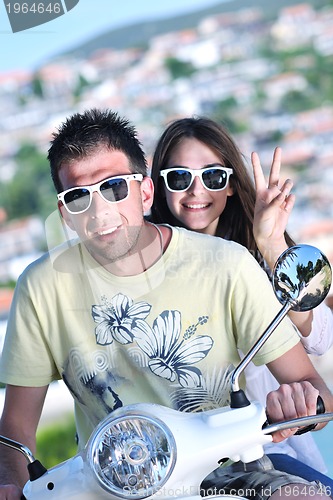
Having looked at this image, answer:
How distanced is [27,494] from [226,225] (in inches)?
29.6

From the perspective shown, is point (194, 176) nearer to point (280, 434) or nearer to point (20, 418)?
point (20, 418)

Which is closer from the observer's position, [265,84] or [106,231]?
[106,231]

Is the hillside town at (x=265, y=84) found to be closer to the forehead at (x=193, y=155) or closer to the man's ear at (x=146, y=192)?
the forehead at (x=193, y=155)

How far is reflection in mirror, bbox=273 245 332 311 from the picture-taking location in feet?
3.11

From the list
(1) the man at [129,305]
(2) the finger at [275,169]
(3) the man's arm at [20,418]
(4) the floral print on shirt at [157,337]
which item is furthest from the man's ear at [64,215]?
(2) the finger at [275,169]

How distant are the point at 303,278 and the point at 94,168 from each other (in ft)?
1.00

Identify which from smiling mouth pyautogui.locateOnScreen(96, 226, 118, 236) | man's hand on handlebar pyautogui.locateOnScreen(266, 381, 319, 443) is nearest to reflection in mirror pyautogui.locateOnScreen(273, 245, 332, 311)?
man's hand on handlebar pyautogui.locateOnScreen(266, 381, 319, 443)

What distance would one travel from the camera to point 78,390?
1.12 meters

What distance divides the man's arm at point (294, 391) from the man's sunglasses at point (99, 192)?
0.97 feet

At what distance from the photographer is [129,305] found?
1.09m

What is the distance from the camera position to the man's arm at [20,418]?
1.21 m

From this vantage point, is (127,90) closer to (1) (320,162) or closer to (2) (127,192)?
(1) (320,162)

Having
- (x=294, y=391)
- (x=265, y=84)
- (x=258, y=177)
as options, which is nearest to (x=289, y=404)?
(x=294, y=391)

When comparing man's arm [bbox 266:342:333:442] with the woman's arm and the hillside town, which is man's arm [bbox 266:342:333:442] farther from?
the hillside town
